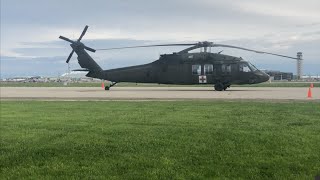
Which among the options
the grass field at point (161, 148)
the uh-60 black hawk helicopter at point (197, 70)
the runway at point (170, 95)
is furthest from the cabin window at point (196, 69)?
the grass field at point (161, 148)

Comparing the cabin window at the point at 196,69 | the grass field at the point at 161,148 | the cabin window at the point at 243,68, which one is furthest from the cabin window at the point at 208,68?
the grass field at the point at 161,148

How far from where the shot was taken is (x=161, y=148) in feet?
26.2

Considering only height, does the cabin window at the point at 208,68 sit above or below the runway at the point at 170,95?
above

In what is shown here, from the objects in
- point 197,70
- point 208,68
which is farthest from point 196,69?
point 208,68

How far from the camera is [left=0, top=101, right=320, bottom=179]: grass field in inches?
249

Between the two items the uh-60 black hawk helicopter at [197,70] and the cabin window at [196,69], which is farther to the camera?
the cabin window at [196,69]

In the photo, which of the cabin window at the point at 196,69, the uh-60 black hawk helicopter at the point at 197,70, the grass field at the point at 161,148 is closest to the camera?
the grass field at the point at 161,148

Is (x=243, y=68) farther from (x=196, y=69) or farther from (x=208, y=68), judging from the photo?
(x=196, y=69)

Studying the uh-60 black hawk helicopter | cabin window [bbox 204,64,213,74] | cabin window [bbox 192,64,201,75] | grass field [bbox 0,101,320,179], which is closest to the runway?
the uh-60 black hawk helicopter

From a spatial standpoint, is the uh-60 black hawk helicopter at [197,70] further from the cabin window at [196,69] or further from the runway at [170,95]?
the runway at [170,95]

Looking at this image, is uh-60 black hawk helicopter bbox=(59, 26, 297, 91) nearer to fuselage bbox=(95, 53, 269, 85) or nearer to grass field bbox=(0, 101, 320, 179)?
fuselage bbox=(95, 53, 269, 85)

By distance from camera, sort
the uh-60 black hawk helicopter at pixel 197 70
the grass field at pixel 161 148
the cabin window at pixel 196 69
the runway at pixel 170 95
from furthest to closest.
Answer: the cabin window at pixel 196 69 < the uh-60 black hawk helicopter at pixel 197 70 < the runway at pixel 170 95 < the grass field at pixel 161 148

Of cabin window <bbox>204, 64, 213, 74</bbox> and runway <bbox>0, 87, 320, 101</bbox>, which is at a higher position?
cabin window <bbox>204, 64, 213, 74</bbox>

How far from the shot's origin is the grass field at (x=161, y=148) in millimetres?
6320
